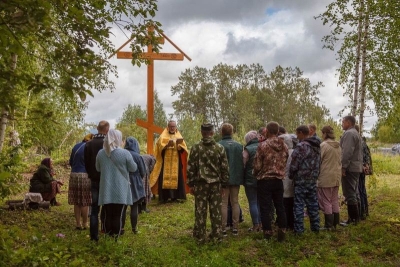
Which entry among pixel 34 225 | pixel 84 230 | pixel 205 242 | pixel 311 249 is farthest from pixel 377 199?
pixel 34 225

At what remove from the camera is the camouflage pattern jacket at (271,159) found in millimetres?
6797

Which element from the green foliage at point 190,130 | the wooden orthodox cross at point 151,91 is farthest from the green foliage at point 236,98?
the wooden orthodox cross at point 151,91

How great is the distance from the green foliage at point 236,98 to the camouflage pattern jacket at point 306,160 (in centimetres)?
4462

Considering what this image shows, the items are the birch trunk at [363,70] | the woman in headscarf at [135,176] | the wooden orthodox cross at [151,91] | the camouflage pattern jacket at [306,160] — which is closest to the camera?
the camouflage pattern jacket at [306,160]

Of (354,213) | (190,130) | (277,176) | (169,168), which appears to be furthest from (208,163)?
(190,130)

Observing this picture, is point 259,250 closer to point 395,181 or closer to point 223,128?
point 223,128

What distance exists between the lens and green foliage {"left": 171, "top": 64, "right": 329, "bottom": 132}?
174 feet

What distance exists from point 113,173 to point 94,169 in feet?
1.34

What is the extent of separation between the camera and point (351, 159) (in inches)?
310

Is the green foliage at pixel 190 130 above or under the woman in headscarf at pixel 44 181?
above

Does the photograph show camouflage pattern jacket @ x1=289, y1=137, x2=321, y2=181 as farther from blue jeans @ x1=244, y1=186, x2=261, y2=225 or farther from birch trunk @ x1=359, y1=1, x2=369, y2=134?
birch trunk @ x1=359, y1=1, x2=369, y2=134

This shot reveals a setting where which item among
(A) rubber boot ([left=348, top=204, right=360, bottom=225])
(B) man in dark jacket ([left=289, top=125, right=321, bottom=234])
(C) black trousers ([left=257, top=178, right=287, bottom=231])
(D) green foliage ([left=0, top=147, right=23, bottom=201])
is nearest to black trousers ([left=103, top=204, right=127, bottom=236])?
(D) green foliage ([left=0, top=147, right=23, bottom=201])

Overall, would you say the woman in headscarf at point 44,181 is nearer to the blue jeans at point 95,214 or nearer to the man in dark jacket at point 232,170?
the blue jeans at point 95,214

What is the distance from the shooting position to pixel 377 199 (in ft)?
38.1
